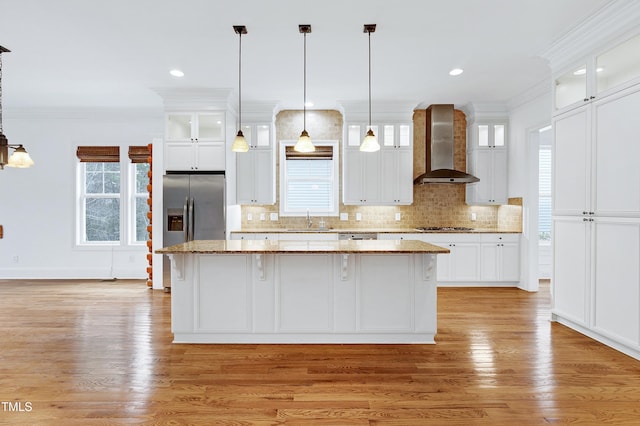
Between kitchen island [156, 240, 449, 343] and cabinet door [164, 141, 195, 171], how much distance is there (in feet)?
8.13

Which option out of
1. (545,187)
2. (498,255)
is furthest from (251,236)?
(545,187)

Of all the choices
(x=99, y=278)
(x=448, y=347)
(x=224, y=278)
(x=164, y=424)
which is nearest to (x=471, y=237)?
(x=448, y=347)

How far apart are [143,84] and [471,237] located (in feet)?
17.5

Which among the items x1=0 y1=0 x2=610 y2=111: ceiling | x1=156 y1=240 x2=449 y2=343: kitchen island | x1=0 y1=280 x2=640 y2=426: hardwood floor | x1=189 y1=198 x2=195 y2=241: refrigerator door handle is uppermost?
x1=0 y1=0 x2=610 y2=111: ceiling

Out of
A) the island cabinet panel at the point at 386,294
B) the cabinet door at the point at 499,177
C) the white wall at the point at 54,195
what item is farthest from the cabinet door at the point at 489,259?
the white wall at the point at 54,195

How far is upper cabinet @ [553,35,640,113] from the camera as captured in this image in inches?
116

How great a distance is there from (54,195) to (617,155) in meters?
7.85

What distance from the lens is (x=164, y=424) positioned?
2020 mm

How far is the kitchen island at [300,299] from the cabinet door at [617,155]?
5.42 ft

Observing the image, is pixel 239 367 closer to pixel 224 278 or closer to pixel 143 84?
pixel 224 278

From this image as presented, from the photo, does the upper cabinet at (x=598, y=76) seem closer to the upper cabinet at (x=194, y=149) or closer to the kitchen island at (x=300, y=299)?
the kitchen island at (x=300, y=299)

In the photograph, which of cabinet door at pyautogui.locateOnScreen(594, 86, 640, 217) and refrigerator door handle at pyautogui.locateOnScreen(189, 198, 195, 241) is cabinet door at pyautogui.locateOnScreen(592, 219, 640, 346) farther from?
refrigerator door handle at pyautogui.locateOnScreen(189, 198, 195, 241)

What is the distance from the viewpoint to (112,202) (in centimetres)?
634

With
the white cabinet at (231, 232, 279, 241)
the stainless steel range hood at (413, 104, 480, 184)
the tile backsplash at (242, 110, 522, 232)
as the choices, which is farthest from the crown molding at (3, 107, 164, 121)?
the stainless steel range hood at (413, 104, 480, 184)
